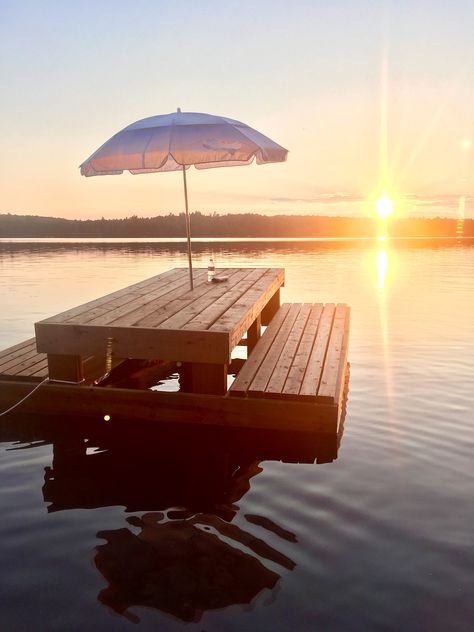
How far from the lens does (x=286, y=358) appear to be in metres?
7.63

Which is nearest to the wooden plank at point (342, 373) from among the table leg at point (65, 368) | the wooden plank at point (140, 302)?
the wooden plank at point (140, 302)

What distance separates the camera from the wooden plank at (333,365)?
20.4ft

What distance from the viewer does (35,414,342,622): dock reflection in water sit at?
3.66m

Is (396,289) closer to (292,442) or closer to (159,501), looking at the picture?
(292,442)

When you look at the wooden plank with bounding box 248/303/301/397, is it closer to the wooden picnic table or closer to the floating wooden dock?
the floating wooden dock

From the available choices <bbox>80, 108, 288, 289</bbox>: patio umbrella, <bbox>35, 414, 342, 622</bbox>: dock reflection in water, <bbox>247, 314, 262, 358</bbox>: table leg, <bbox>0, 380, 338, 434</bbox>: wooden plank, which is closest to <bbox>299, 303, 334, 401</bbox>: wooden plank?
<bbox>0, 380, 338, 434</bbox>: wooden plank

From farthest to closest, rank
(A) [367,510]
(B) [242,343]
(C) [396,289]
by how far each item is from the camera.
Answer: (C) [396,289] < (B) [242,343] < (A) [367,510]

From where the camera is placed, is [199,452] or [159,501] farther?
[199,452]

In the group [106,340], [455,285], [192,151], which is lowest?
[455,285]

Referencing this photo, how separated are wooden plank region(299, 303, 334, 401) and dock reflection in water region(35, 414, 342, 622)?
58cm

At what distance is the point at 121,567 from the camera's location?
3920mm

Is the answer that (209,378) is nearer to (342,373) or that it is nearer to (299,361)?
(299,361)

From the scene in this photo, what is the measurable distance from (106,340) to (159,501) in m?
2.01

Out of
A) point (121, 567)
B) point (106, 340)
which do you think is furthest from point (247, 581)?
point (106, 340)
